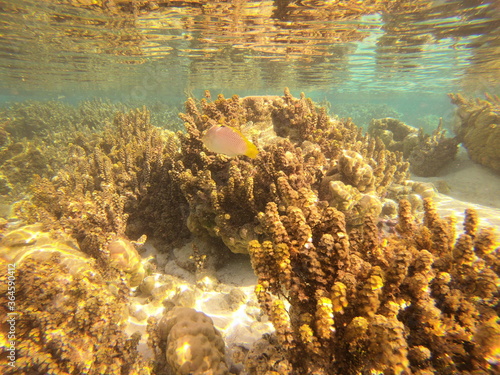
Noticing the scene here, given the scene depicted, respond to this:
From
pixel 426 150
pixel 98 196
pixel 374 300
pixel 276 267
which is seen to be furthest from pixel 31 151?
pixel 426 150

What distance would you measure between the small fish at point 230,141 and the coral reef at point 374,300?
975mm

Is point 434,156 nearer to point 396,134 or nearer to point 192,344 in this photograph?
point 396,134

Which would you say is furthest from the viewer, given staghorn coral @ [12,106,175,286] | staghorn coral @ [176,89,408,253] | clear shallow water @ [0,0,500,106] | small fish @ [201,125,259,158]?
clear shallow water @ [0,0,500,106]

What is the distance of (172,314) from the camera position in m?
3.27

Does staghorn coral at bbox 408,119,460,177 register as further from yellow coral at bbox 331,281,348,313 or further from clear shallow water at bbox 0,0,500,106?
yellow coral at bbox 331,281,348,313

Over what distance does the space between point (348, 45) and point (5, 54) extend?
27.4 m

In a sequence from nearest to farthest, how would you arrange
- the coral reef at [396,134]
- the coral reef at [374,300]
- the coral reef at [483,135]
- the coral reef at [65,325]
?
the coral reef at [374,300], the coral reef at [65,325], the coral reef at [483,135], the coral reef at [396,134]

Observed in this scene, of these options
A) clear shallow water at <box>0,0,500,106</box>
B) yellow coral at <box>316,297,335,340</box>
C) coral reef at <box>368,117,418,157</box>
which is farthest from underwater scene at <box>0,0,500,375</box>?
coral reef at <box>368,117,418,157</box>

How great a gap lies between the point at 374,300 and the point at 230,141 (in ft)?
7.17

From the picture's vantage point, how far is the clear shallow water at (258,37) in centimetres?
1070

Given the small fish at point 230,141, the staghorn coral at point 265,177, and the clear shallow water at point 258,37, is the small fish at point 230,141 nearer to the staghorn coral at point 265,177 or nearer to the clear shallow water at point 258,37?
the staghorn coral at point 265,177

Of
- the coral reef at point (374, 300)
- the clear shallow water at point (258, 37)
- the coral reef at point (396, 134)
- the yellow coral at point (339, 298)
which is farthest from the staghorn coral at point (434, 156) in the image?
the yellow coral at point (339, 298)

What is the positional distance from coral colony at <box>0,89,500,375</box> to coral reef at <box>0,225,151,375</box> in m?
0.01

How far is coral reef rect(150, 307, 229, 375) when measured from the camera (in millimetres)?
2629
